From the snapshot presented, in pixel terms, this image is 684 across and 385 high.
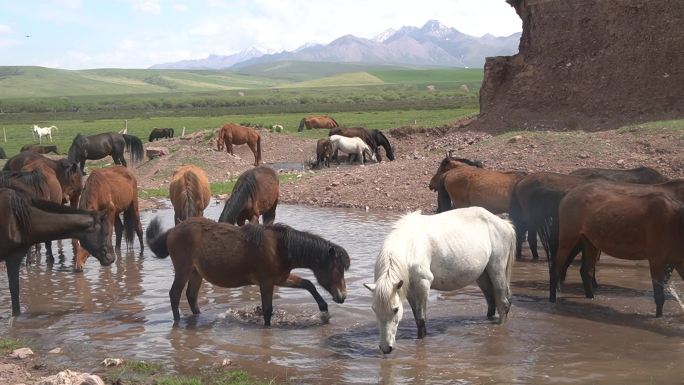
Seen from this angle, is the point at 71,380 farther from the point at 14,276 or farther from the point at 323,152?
the point at 323,152

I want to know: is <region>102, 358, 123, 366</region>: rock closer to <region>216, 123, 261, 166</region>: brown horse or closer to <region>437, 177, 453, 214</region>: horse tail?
<region>437, 177, 453, 214</region>: horse tail

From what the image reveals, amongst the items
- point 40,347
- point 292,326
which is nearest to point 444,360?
point 292,326

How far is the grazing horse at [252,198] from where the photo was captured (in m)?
12.9

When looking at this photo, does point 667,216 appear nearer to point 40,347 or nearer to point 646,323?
point 646,323

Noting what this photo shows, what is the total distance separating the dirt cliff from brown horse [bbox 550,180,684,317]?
1304 centimetres

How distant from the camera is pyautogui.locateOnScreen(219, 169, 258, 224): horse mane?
1274 cm

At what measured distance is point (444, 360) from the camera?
7.99m

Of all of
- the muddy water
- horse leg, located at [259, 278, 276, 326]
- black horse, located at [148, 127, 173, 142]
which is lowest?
the muddy water

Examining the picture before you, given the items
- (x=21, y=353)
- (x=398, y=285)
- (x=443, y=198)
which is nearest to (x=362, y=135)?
(x=443, y=198)

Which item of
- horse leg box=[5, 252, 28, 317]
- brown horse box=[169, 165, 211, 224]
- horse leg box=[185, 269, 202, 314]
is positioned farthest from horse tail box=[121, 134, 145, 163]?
horse leg box=[185, 269, 202, 314]

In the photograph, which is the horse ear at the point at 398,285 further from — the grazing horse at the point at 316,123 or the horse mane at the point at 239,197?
the grazing horse at the point at 316,123

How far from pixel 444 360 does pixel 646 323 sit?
279 cm

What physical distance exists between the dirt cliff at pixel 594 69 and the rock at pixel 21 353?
60.5ft

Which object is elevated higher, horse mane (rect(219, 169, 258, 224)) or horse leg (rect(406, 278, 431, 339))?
horse mane (rect(219, 169, 258, 224))
